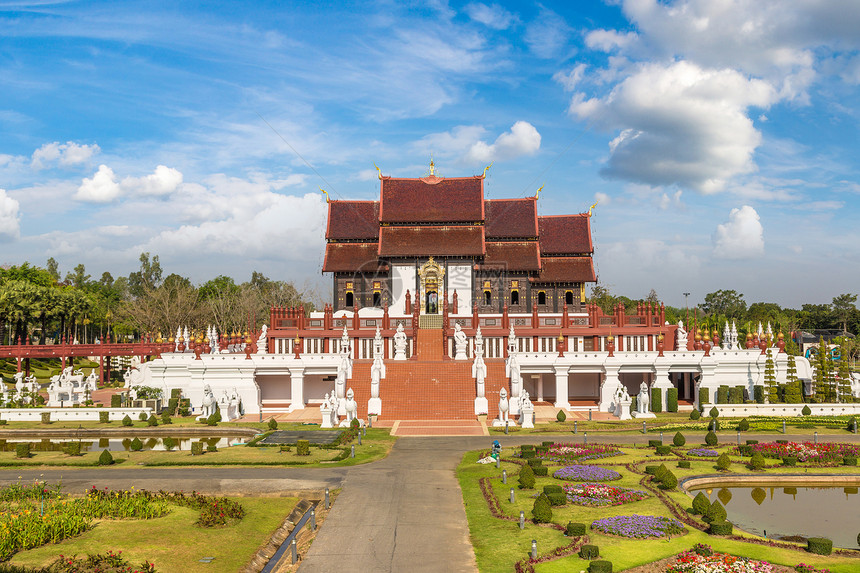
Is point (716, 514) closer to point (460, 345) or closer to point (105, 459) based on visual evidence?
point (105, 459)

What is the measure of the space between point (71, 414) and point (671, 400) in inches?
1304

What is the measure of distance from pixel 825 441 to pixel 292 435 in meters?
23.4

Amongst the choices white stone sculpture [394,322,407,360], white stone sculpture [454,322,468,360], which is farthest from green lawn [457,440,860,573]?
white stone sculpture [394,322,407,360]

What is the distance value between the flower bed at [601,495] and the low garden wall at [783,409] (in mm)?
18630

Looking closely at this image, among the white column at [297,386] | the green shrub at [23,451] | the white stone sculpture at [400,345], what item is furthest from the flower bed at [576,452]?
the green shrub at [23,451]

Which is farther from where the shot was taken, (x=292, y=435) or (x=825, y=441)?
(x=292, y=435)

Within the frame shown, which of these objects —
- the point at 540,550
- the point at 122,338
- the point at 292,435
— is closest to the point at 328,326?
the point at 292,435

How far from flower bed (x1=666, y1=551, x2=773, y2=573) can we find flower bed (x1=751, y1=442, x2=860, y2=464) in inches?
497

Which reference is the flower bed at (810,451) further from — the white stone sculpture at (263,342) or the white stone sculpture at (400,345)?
the white stone sculpture at (263,342)

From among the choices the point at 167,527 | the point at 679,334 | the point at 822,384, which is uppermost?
the point at 679,334

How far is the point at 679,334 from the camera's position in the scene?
42.7 m

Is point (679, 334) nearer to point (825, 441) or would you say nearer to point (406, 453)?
point (825, 441)

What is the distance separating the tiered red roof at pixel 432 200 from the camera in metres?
56.1

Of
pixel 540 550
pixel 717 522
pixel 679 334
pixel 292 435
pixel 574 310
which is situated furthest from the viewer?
pixel 574 310
